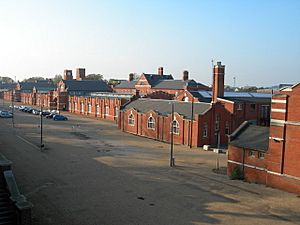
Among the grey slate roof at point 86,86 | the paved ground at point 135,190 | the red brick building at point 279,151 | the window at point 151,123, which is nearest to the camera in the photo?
the paved ground at point 135,190

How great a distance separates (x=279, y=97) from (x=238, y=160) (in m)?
6.16

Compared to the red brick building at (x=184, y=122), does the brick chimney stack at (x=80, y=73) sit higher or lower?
higher

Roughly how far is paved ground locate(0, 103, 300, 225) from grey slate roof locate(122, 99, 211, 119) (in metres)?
7.52

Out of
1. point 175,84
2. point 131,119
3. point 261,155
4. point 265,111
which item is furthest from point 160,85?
point 261,155

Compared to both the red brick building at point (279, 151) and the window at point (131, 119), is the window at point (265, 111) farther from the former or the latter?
the red brick building at point (279, 151)

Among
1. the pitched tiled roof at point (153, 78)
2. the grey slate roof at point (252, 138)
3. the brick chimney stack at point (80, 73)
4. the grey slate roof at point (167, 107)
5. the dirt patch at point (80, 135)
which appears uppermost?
the brick chimney stack at point (80, 73)

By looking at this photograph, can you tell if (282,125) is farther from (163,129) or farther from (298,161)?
(163,129)

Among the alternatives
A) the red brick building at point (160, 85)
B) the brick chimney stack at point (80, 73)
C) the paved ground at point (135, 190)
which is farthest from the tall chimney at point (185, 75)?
the paved ground at point (135, 190)

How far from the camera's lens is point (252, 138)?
28.9 meters

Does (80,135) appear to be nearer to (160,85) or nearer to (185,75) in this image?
(160,85)

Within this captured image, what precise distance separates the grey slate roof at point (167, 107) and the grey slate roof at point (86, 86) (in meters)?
43.7

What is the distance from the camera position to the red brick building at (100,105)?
231 ft

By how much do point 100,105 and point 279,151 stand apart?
55870 millimetres

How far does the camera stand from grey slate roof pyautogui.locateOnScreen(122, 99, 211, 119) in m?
45.7
